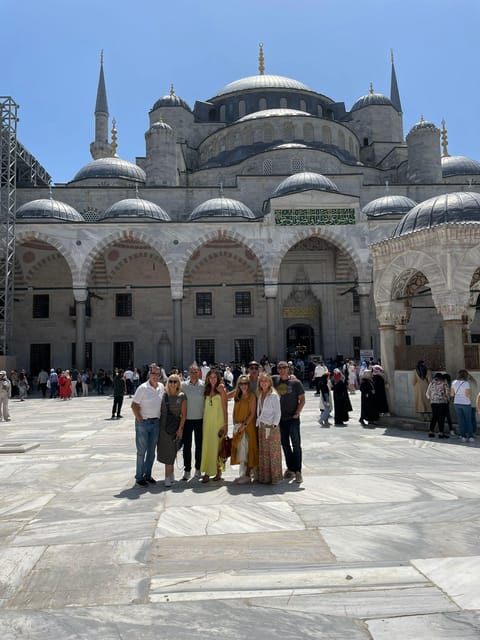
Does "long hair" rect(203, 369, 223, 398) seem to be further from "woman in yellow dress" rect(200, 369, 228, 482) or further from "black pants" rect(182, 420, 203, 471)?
"black pants" rect(182, 420, 203, 471)

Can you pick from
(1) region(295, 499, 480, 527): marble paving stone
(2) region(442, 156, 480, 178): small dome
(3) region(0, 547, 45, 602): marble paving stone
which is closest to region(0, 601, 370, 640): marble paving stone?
(3) region(0, 547, 45, 602): marble paving stone

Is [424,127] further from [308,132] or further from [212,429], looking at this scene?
[212,429]

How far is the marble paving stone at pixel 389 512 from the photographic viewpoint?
10.9 ft

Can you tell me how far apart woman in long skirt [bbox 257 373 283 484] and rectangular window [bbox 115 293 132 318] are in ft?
61.2

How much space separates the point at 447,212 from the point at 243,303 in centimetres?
1524

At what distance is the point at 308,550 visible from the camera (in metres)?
2.85

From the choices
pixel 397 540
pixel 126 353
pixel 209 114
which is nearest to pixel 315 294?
pixel 126 353

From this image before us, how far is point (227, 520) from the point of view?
340 cm

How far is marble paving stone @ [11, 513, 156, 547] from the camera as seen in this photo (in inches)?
121

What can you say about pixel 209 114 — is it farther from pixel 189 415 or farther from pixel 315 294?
pixel 189 415

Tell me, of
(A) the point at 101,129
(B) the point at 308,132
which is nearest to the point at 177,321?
(B) the point at 308,132

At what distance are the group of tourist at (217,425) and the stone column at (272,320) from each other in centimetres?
1389

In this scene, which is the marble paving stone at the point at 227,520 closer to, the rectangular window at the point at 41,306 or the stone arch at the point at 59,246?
the stone arch at the point at 59,246

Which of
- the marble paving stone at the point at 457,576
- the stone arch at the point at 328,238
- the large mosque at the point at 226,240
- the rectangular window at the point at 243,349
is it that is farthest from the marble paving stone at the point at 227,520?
the rectangular window at the point at 243,349
